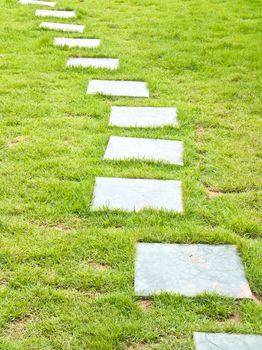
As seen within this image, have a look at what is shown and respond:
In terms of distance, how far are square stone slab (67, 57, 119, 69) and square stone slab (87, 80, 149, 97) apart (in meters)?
0.48

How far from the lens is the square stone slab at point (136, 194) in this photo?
3314mm

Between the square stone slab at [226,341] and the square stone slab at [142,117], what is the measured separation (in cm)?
228

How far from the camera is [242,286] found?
2682 millimetres

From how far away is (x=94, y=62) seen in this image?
593 centimetres

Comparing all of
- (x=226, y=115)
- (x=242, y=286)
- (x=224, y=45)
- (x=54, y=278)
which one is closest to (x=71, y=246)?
(x=54, y=278)

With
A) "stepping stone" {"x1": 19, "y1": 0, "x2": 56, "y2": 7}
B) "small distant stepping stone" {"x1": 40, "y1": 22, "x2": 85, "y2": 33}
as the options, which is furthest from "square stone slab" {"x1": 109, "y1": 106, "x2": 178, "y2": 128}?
"stepping stone" {"x1": 19, "y1": 0, "x2": 56, "y2": 7}

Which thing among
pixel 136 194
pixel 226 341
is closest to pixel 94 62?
pixel 136 194

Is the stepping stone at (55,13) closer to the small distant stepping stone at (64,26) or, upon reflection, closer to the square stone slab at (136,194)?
the small distant stepping stone at (64,26)

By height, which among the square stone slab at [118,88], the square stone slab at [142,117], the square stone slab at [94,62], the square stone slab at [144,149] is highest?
the square stone slab at [94,62]

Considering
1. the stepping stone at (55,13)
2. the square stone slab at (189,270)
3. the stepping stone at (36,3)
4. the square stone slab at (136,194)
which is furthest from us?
the stepping stone at (36,3)

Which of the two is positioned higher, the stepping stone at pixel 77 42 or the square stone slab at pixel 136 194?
the stepping stone at pixel 77 42

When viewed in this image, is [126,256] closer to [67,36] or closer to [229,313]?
[229,313]

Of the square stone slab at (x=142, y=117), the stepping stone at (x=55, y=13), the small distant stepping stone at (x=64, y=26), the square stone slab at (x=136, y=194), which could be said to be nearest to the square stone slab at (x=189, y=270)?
Answer: the square stone slab at (x=136, y=194)

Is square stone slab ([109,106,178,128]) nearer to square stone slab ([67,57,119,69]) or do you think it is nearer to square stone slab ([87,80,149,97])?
square stone slab ([87,80,149,97])
